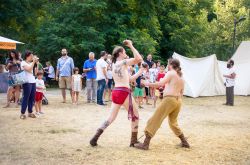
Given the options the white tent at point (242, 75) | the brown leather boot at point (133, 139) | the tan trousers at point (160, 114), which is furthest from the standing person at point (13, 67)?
the white tent at point (242, 75)

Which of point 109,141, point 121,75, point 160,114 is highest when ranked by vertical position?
point 121,75

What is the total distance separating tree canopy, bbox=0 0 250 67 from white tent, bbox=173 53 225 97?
3.91 m

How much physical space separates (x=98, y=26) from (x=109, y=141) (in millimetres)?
17837

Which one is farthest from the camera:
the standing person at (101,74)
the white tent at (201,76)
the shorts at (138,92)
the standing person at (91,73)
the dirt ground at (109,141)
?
the white tent at (201,76)

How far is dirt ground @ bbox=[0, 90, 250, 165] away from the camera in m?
6.88

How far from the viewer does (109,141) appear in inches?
327

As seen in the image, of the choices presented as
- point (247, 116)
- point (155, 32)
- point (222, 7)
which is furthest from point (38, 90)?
point (222, 7)

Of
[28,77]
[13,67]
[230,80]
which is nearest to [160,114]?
[28,77]

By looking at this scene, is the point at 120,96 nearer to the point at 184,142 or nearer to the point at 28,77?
the point at 184,142

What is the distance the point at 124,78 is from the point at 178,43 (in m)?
24.7

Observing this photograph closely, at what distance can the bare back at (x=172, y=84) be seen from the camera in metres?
7.65

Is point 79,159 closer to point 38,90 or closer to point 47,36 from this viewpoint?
point 38,90

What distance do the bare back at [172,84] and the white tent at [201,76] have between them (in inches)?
500

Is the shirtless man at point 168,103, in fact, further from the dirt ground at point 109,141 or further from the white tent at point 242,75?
the white tent at point 242,75
